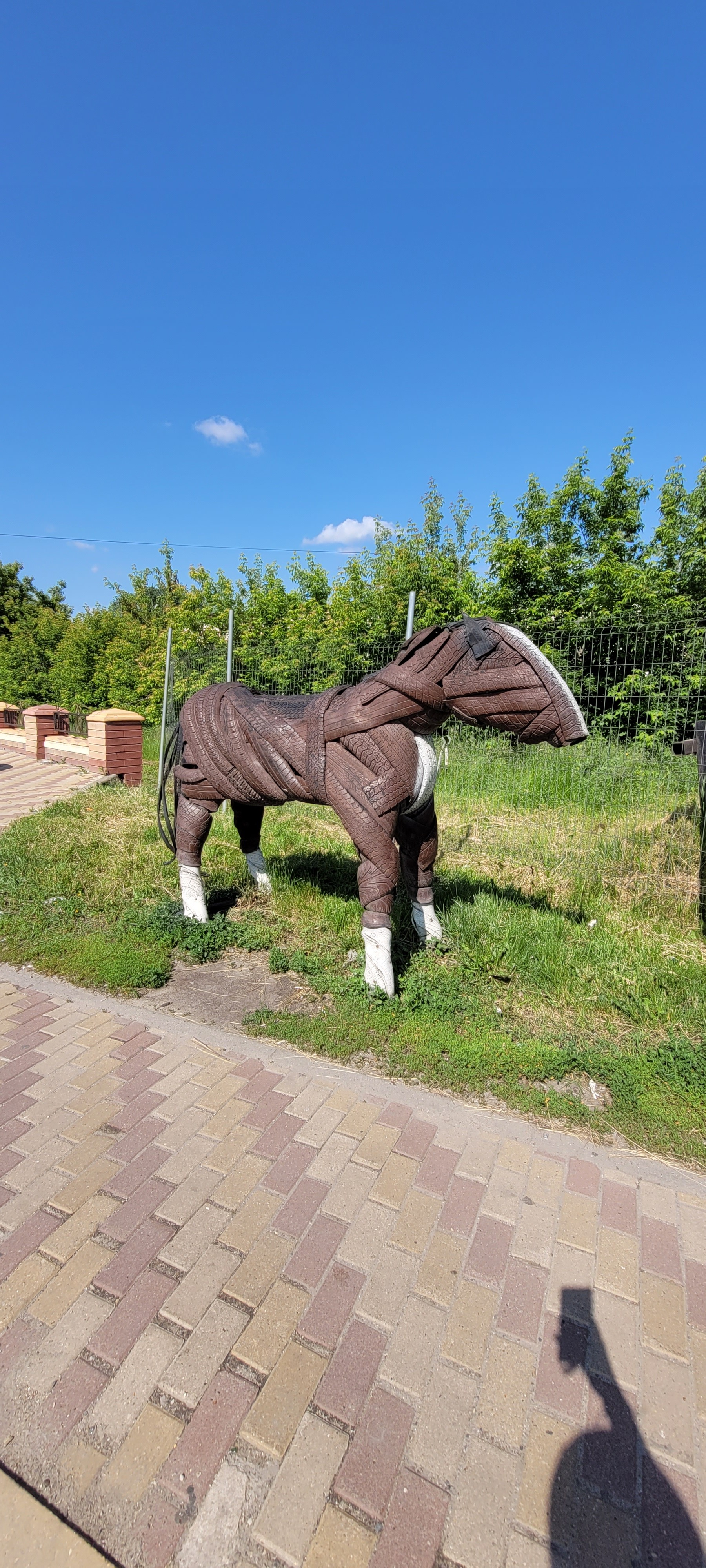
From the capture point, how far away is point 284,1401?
1.38m

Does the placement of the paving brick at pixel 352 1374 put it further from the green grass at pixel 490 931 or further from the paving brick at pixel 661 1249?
the green grass at pixel 490 931

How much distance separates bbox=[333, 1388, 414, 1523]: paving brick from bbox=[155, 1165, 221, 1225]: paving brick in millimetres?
727

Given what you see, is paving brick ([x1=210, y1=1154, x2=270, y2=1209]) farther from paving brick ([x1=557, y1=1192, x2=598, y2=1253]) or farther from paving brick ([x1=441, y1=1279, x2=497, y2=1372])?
paving brick ([x1=557, y1=1192, x2=598, y2=1253])

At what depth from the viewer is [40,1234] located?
1.81 meters

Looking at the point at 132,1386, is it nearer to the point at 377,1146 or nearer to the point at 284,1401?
the point at 284,1401

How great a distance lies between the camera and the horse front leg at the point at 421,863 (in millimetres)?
3543

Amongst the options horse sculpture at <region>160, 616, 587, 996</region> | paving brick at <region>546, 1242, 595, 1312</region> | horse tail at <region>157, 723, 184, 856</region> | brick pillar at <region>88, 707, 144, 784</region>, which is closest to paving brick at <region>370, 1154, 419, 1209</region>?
paving brick at <region>546, 1242, 595, 1312</region>

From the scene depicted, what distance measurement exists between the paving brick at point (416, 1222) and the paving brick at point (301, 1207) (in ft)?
0.81

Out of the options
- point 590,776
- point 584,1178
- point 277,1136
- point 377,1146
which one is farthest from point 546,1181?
point 590,776

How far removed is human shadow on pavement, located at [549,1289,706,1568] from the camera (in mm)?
1138

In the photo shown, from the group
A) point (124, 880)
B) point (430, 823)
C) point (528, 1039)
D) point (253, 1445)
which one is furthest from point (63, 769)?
point (253, 1445)

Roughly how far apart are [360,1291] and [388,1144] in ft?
1.83

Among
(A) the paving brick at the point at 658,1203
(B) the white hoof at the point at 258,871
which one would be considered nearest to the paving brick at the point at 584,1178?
(A) the paving brick at the point at 658,1203

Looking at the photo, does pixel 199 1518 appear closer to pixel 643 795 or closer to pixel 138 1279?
pixel 138 1279
